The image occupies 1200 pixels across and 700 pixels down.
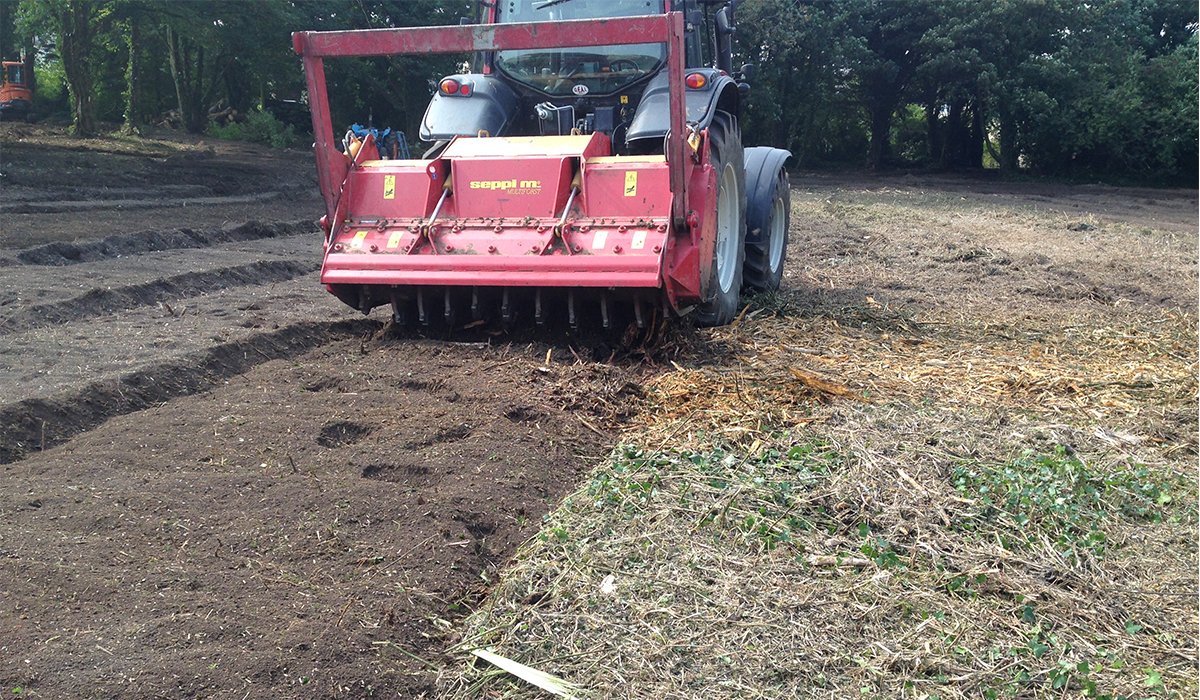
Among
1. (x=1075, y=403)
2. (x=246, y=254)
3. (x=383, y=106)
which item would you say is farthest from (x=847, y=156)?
(x=1075, y=403)

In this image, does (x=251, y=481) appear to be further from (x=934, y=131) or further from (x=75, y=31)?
(x=934, y=131)

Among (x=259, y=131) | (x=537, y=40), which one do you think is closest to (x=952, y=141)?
(x=259, y=131)

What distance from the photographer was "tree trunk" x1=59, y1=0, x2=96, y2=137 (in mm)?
16500

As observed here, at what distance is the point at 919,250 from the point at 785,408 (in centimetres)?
647

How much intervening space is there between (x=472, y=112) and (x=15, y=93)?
22.1 meters

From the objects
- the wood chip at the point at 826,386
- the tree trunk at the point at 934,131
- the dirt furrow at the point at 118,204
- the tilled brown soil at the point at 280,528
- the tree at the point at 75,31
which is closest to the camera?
the tilled brown soil at the point at 280,528

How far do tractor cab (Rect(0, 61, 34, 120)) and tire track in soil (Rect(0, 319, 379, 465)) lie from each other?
21.1m

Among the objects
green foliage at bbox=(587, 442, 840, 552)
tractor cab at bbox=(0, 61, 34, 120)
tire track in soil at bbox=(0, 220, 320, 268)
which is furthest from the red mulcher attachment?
tractor cab at bbox=(0, 61, 34, 120)

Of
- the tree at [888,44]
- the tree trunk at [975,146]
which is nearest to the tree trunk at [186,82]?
the tree at [888,44]

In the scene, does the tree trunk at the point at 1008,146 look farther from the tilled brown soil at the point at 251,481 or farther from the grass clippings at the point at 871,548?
the tilled brown soil at the point at 251,481

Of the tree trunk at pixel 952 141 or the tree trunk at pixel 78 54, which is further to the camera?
the tree trunk at pixel 952 141

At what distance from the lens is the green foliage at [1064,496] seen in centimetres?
329

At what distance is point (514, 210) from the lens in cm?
543

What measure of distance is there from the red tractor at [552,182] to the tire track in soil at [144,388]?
54cm
